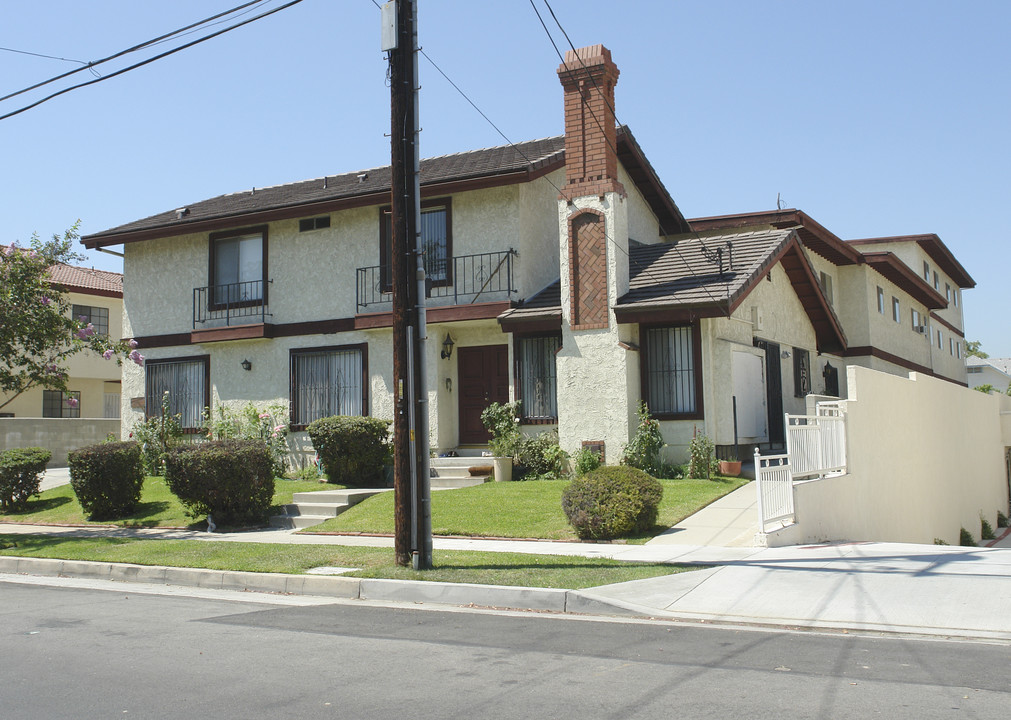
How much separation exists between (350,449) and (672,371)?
631 cm

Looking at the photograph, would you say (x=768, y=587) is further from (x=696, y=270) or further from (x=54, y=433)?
(x=54, y=433)

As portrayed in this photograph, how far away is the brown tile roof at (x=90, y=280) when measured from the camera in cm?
3484

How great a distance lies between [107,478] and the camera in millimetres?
16344

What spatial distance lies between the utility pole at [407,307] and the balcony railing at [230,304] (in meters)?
12.0

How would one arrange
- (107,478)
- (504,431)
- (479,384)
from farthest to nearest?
(479,384) → (504,431) → (107,478)

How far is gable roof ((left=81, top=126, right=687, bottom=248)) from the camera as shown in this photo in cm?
1898

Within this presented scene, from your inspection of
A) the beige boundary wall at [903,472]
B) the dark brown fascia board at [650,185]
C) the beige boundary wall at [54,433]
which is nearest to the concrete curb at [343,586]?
the beige boundary wall at [903,472]

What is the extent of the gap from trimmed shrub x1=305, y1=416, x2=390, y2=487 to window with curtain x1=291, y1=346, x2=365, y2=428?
8.45 feet

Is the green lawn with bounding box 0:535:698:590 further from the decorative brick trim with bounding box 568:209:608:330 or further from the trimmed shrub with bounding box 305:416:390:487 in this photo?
the decorative brick trim with bounding box 568:209:608:330

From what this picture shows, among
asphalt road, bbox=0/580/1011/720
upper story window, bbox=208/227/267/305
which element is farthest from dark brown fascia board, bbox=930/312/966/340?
asphalt road, bbox=0/580/1011/720

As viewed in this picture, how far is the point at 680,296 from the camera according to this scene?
54.7 ft

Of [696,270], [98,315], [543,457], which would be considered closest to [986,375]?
[696,270]

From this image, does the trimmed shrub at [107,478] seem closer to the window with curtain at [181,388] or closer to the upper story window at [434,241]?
the window with curtain at [181,388]

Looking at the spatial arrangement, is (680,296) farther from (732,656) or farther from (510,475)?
(732,656)
